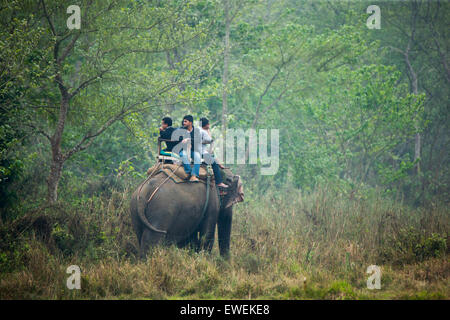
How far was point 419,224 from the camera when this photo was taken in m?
9.16

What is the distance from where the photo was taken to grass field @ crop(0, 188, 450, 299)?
5.77m

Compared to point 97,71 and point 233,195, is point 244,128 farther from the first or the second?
point 233,195

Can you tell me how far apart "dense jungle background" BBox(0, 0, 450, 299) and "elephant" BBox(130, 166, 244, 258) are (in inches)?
13.0

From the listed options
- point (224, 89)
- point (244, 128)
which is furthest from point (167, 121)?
point (244, 128)

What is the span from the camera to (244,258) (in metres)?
6.95

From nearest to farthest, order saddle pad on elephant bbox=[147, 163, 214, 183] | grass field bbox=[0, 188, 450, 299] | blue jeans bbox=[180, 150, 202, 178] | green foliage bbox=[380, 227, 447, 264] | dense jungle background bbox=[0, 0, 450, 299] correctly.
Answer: grass field bbox=[0, 188, 450, 299] → dense jungle background bbox=[0, 0, 450, 299] → saddle pad on elephant bbox=[147, 163, 214, 183] → blue jeans bbox=[180, 150, 202, 178] → green foliage bbox=[380, 227, 447, 264]

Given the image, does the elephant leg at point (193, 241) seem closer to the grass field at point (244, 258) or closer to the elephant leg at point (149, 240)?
the grass field at point (244, 258)

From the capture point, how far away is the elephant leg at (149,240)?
654cm

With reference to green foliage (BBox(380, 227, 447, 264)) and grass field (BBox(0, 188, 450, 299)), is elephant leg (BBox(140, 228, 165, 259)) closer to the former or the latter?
grass field (BBox(0, 188, 450, 299))

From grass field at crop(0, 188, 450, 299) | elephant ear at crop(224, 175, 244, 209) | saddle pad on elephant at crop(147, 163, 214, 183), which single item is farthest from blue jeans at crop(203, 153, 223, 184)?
grass field at crop(0, 188, 450, 299)

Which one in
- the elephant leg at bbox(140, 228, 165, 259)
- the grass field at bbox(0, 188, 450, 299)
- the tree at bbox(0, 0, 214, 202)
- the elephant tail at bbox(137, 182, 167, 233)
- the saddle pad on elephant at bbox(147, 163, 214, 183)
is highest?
the tree at bbox(0, 0, 214, 202)

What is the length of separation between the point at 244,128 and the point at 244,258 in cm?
830

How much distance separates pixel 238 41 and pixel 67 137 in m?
6.56
